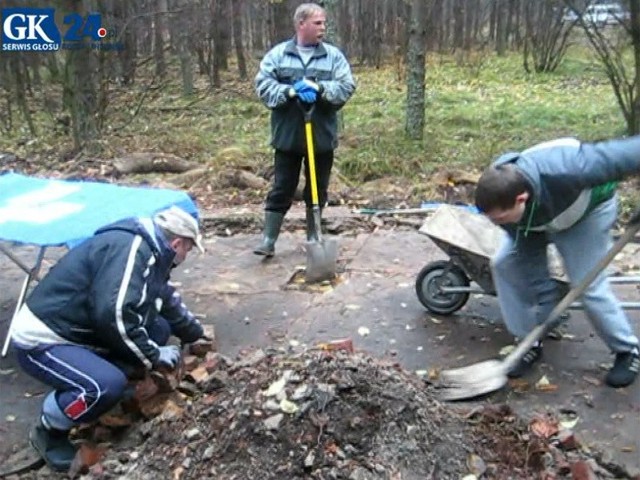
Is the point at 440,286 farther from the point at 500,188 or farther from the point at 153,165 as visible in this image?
the point at 153,165

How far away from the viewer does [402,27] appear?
1812cm

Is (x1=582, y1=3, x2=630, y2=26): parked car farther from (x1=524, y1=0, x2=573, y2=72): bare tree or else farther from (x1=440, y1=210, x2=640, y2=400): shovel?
(x1=524, y1=0, x2=573, y2=72): bare tree

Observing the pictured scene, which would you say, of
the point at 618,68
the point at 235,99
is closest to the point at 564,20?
the point at 235,99

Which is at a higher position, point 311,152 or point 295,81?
point 295,81

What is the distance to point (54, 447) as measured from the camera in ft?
11.3

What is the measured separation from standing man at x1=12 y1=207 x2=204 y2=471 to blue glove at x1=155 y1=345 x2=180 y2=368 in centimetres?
11

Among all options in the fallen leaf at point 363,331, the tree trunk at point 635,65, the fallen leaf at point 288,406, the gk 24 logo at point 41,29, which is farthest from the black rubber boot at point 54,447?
the gk 24 logo at point 41,29

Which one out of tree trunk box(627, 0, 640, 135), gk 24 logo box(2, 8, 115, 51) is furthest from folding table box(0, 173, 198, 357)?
gk 24 logo box(2, 8, 115, 51)

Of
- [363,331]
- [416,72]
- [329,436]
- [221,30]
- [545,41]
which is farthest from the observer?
[221,30]

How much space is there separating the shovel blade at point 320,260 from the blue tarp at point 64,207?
122 cm

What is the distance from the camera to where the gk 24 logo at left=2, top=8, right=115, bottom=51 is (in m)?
10.9

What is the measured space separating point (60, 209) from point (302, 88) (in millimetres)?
1887

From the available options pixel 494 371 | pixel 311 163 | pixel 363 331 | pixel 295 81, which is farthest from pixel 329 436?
pixel 295 81

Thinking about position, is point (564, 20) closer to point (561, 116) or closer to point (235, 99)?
point (561, 116)
